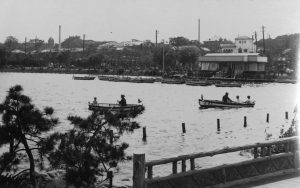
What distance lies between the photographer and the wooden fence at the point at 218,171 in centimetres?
1041

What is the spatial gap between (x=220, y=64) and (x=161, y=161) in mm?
124336

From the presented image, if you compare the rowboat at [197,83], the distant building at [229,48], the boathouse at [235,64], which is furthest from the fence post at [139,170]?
the distant building at [229,48]

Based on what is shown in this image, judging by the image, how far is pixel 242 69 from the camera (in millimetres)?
129250

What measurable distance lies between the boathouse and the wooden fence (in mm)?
112656

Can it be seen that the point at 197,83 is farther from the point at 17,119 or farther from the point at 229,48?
the point at 17,119

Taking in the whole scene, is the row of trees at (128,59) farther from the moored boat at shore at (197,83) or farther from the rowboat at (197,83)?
the rowboat at (197,83)

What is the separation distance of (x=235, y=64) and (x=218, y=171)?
120573mm

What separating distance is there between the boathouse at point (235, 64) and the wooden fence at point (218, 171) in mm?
112656

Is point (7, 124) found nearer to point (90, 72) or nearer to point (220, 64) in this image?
point (220, 64)

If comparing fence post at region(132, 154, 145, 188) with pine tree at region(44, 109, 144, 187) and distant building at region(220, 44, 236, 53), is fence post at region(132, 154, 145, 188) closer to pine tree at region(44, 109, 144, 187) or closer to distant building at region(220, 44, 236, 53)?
pine tree at region(44, 109, 144, 187)

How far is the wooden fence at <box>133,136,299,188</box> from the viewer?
1041cm

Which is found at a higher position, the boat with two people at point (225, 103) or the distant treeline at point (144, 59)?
the distant treeline at point (144, 59)

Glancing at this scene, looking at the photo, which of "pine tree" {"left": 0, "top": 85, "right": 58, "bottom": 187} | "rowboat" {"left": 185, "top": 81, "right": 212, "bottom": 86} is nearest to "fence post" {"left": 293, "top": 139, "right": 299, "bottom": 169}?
"pine tree" {"left": 0, "top": 85, "right": 58, "bottom": 187}

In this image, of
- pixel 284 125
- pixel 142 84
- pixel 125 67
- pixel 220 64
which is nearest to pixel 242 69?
pixel 220 64
